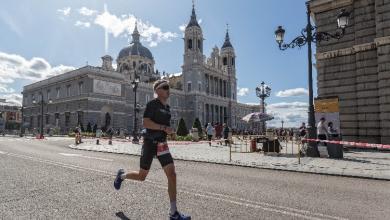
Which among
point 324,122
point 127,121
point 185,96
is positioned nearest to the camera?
point 324,122

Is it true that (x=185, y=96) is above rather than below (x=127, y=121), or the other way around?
above

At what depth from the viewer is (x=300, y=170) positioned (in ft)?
31.4

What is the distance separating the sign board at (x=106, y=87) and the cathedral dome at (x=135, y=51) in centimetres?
2898

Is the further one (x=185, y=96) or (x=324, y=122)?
(x=185, y=96)

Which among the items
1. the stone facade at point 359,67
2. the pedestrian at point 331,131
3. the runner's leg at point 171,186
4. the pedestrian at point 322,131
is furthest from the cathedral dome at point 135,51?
the runner's leg at point 171,186

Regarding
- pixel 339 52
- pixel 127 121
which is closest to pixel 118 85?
pixel 127 121

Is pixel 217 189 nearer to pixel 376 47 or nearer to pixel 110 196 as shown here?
pixel 110 196

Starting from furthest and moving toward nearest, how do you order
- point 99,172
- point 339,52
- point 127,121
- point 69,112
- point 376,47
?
1. point 127,121
2. point 69,112
3. point 339,52
4. point 376,47
5. point 99,172

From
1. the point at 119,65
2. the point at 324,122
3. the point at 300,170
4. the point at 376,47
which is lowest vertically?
the point at 300,170

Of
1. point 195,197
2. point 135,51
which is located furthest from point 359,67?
point 135,51

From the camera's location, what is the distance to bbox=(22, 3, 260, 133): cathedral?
2547 inches

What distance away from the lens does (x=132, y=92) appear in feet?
246

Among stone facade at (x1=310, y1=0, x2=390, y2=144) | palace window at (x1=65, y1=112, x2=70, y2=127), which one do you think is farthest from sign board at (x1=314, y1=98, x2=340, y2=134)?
palace window at (x1=65, y1=112, x2=70, y2=127)

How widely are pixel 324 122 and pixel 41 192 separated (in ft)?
40.1
